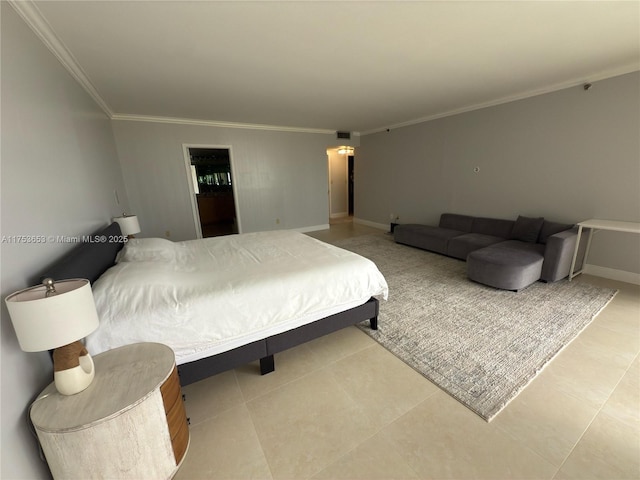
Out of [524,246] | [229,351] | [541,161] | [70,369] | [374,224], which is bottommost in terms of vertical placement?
[374,224]

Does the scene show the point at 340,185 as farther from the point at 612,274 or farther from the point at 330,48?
the point at 612,274

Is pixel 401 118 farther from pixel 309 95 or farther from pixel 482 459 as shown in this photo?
pixel 482 459

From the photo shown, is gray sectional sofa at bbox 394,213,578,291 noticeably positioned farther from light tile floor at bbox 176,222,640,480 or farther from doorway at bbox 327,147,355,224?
doorway at bbox 327,147,355,224

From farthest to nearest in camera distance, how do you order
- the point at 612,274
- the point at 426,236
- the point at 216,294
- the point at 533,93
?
the point at 426,236, the point at 533,93, the point at 612,274, the point at 216,294

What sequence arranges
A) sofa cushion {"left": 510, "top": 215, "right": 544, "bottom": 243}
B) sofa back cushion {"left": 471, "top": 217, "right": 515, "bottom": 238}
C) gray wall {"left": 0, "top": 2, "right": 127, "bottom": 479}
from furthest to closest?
sofa back cushion {"left": 471, "top": 217, "right": 515, "bottom": 238}
sofa cushion {"left": 510, "top": 215, "right": 544, "bottom": 243}
gray wall {"left": 0, "top": 2, "right": 127, "bottom": 479}

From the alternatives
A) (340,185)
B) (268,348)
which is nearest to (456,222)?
(268,348)

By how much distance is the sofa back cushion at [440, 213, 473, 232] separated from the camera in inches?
179

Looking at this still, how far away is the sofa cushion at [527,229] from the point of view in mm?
3582

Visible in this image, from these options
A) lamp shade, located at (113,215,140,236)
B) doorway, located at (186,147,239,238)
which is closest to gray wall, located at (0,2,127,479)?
lamp shade, located at (113,215,140,236)

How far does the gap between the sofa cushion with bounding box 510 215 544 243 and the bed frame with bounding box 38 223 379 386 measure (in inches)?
115

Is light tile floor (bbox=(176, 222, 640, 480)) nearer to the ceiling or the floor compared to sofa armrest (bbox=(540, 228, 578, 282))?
nearer to the floor

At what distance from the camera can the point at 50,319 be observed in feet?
3.03

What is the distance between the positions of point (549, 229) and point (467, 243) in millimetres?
1006

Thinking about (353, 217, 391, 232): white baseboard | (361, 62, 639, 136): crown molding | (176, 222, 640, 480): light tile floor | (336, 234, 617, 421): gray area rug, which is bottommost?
(176, 222, 640, 480): light tile floor
